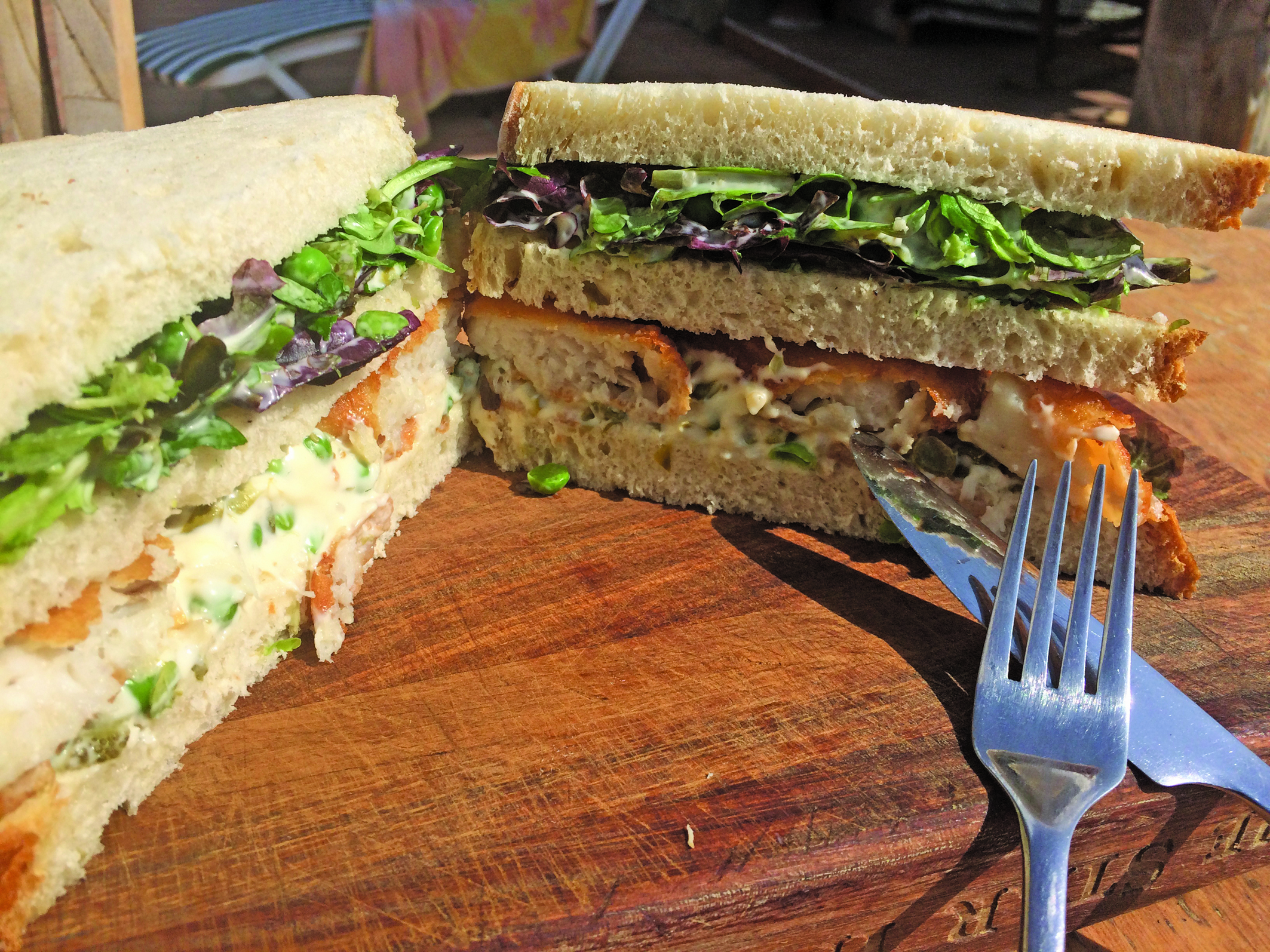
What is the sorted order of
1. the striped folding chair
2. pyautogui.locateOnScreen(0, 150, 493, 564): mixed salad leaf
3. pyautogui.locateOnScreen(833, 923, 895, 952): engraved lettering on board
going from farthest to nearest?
the striped folding chair, pyautogui.locateOnScreen(833, 923, 895, 952): engraved lettering on board, pyautogui.locateOnScreen(0, 150, 493, 564): mixed salad leaf

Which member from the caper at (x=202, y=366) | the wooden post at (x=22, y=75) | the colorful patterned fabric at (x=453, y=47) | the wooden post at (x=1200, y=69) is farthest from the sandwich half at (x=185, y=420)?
the wooden post at (x=1200, y=69)

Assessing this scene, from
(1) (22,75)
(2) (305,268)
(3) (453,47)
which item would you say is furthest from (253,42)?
(2) (305,268)

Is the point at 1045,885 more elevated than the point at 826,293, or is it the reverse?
the point at 826,293

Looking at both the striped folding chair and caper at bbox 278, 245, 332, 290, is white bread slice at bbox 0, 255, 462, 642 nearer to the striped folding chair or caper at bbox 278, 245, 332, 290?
caper at bbox 278, 245, 332, 290

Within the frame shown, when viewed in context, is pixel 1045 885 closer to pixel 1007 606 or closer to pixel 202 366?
pixel 1007 606

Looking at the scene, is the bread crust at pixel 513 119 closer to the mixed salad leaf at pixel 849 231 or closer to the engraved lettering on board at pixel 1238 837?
the mixed salad leaf at pixel 849 231

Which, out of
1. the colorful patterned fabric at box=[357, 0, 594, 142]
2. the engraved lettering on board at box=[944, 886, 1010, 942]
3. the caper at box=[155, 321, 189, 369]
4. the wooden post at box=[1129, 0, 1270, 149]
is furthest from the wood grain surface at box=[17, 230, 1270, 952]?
the colorful patterned fabric at box=[357, 0, 594, 142]

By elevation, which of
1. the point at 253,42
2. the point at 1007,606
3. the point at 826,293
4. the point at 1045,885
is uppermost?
the point at 253,42
